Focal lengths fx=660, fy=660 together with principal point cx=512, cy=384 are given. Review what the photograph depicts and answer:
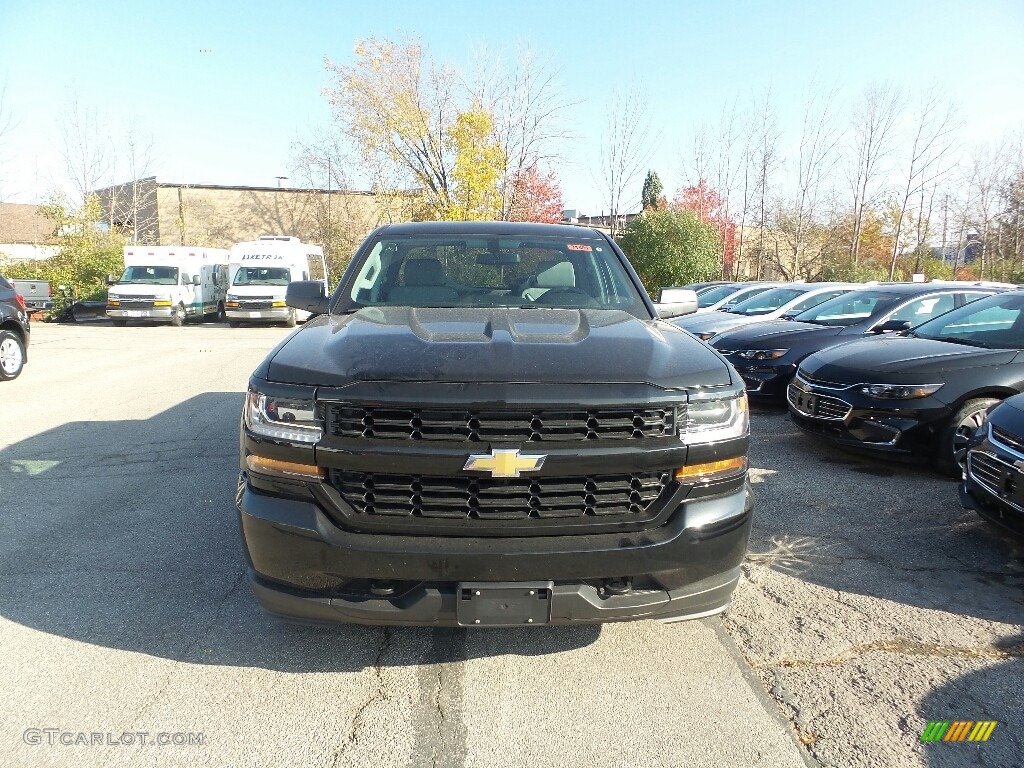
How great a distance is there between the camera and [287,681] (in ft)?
8.72

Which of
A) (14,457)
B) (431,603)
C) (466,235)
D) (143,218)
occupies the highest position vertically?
(143,218)

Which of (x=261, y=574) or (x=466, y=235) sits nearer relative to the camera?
(x=261, y=574)

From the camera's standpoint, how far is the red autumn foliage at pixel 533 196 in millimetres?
27422

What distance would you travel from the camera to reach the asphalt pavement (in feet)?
7.55

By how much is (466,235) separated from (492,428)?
2153mm

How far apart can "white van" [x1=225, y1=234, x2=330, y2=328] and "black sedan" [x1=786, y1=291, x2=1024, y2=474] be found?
17720 mm

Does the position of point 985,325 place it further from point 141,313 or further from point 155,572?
point 141,313

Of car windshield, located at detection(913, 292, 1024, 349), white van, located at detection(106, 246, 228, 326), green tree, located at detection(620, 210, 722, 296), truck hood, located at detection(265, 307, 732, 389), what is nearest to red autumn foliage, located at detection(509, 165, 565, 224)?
green tree, located at detection(620, 210, 722, 296)

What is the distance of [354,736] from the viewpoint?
2.36 m

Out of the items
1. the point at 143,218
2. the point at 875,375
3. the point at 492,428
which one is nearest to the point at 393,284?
the point at 492,428

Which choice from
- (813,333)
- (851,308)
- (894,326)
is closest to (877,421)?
(894,326)

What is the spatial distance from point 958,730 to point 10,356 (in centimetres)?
1139

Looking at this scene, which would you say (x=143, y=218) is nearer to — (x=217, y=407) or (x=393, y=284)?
(x=217, y=407)

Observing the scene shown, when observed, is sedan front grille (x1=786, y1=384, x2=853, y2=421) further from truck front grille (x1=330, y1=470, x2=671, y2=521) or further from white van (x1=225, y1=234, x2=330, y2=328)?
white van (x1=225, y1=234, x2=330, y2=328)
